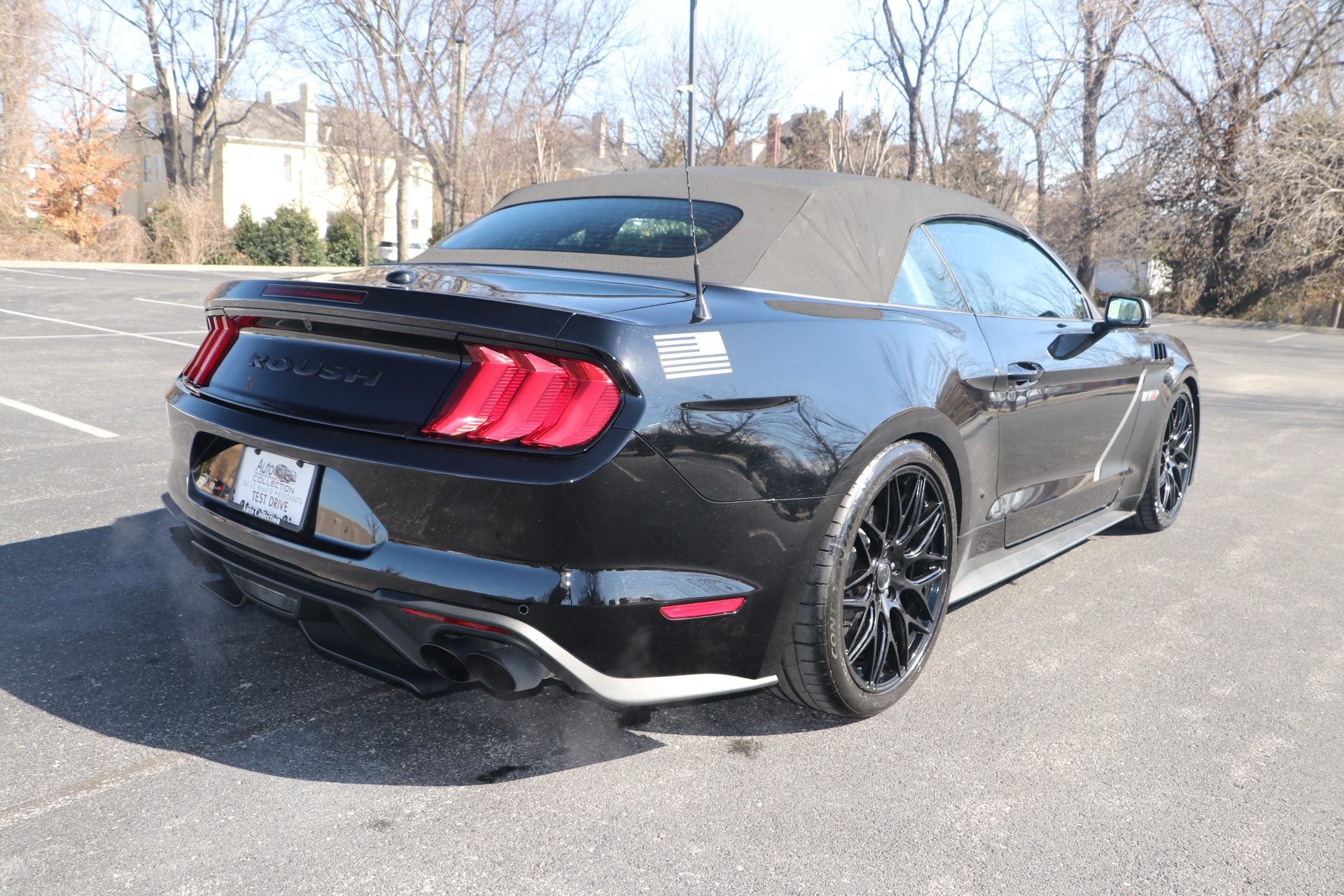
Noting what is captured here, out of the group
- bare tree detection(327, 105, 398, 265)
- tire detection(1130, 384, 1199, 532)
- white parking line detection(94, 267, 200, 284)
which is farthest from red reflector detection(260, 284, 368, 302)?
bare tree detection(327, 105, 398, 265)

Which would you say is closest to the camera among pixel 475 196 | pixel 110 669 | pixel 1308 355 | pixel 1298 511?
pixel 110 669

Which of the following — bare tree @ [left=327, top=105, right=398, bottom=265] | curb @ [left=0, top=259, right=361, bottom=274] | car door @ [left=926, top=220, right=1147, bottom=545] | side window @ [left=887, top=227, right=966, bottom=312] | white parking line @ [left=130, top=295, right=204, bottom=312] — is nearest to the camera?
side window @ [left=887, top=227, right=966, bottom=312]

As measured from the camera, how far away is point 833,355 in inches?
104

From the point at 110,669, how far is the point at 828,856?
6.76ft

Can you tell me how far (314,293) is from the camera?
8.32ft

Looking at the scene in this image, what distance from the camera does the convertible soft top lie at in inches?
113

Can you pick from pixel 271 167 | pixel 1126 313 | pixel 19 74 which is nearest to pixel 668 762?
pixel 1126 313

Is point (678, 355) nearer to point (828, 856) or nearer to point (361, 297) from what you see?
point (361, 297)

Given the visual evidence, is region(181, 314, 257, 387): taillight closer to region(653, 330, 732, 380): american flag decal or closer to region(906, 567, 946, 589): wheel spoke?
region(653, 330, 732, 380): american flag decal

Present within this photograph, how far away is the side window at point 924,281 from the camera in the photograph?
3178 millimetres

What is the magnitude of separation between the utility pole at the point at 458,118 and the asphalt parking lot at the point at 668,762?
33.6 metres

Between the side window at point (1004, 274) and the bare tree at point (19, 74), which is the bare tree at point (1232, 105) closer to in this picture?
the side window at point (1004, 274)

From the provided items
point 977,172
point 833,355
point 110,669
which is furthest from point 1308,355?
point 977,172

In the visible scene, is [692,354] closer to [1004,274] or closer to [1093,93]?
[1004,274]
